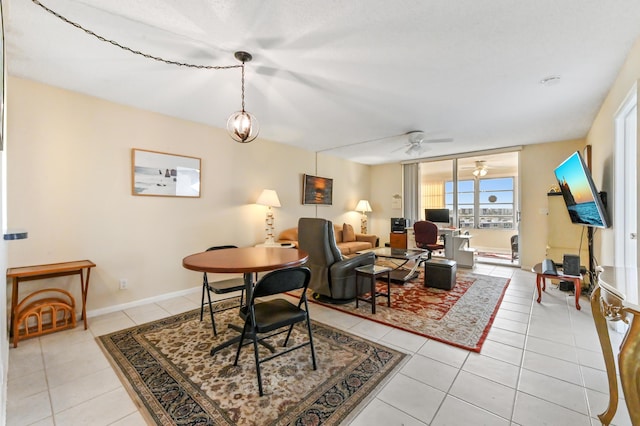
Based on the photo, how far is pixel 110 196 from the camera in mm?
3148

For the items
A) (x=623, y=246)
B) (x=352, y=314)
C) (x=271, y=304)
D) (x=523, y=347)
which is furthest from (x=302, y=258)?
(x=623, y=246)

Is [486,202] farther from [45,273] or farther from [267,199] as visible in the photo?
[45,273]

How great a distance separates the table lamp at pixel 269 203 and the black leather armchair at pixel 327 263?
1.29 m

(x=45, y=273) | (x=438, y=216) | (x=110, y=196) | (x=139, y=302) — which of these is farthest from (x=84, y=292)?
(x=438, y=216)

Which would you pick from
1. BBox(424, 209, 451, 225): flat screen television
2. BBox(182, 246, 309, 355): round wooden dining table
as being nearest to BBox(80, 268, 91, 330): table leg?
BBox(182, 246, 309, 355): round wooden dining table

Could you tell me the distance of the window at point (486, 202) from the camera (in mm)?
7488

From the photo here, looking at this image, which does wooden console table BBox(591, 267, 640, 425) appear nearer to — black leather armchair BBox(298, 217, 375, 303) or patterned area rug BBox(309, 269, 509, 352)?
patterned area rug BBox(309, 269, 509, 352)

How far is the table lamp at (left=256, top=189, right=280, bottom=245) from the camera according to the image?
4457 millimetres

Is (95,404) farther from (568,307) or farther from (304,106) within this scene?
(568,307)

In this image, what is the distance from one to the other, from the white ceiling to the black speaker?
188cm

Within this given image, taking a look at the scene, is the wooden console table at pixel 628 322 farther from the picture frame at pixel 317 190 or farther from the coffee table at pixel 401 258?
the picture frame at pixel 317 190

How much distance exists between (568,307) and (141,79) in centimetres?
541

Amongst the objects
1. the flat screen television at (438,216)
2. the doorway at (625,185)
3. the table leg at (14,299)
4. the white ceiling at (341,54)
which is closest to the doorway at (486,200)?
the flat screen television at (438,216)

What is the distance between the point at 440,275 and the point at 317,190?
3.09 m
